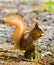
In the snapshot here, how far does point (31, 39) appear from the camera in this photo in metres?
3.93

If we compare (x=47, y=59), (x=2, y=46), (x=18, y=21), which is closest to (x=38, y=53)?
(x=47, y=59)

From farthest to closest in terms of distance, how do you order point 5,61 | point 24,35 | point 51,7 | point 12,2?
point 12,2 < point 51,7 < point 24,35 < point 5,61

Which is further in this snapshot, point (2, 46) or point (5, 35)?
point (5, 35)

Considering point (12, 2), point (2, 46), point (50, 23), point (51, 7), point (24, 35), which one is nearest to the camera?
point (24, 35)

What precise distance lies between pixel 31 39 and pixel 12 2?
5.76 m

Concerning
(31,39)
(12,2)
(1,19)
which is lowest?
(31,39)

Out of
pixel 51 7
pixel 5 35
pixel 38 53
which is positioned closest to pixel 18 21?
pixel 5 35

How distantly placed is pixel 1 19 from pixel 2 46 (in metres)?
1.97

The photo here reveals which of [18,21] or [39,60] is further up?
[18,21]

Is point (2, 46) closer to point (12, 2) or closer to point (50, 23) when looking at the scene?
point (50, 23)

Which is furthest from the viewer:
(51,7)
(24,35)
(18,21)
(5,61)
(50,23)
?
(51,7)

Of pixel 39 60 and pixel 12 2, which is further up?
pixel 12 2

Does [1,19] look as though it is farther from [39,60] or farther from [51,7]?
[39,60]

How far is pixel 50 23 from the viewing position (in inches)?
240
